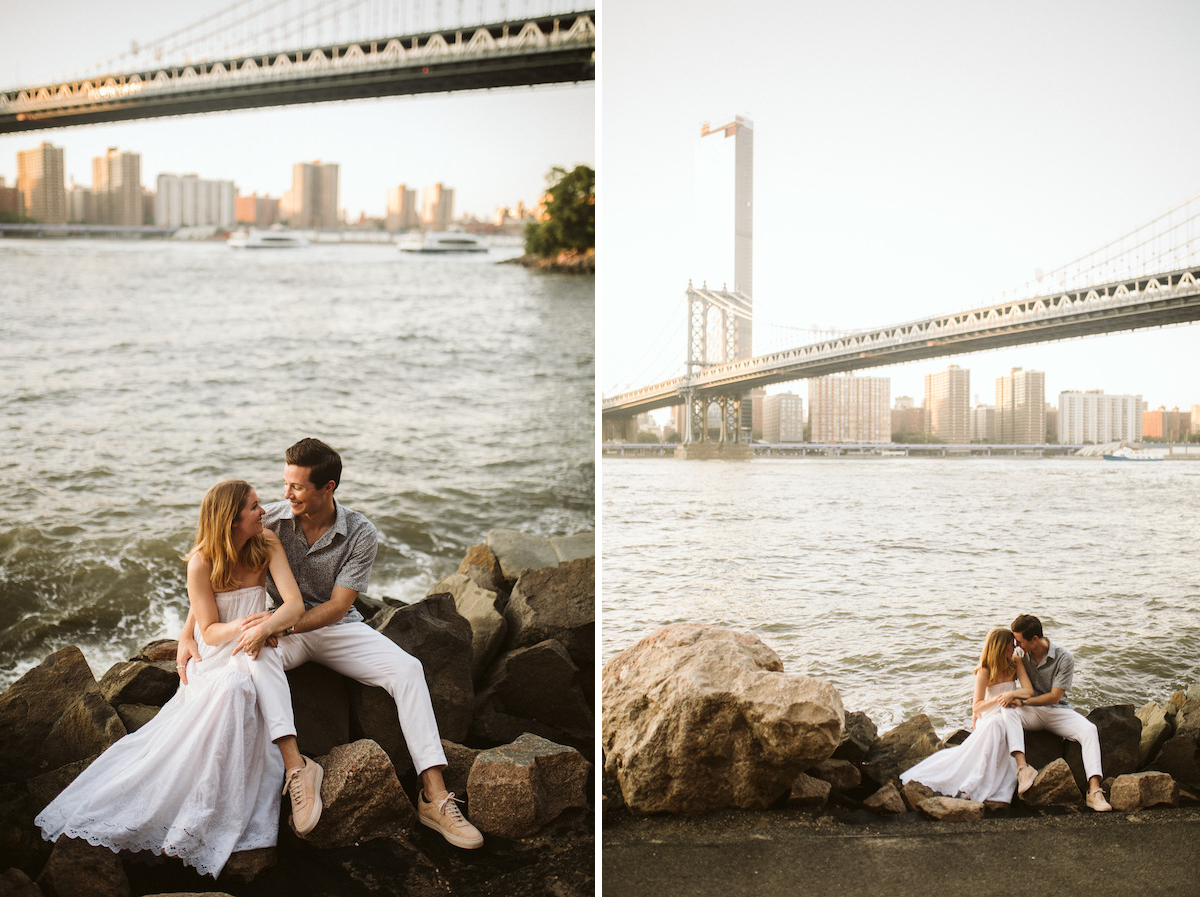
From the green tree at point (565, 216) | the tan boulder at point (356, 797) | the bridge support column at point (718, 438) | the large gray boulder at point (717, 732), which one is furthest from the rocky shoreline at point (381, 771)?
the green tree at point (565, 216)

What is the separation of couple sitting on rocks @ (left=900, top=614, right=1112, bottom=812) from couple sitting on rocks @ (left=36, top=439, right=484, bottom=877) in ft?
5.28

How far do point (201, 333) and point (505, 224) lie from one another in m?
1.92

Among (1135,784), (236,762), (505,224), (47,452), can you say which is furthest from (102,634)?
(1135,784)

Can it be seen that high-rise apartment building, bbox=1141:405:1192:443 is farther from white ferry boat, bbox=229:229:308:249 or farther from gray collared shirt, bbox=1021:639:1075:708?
white ferry boat, bbox=229:229:308:249

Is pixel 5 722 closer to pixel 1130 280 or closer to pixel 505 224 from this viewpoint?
pixel 505 224

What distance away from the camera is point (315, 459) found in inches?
94.7

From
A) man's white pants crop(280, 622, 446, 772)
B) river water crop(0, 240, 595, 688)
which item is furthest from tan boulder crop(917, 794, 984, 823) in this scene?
river water crop(0, 240, 595, 688)

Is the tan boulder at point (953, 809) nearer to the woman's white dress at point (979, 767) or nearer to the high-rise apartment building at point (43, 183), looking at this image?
the woman's white dress at point (979, 767)

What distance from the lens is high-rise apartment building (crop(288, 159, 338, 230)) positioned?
4.98 m

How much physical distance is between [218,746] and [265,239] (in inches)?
142

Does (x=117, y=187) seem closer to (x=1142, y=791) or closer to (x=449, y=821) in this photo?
(x=449, y=821)

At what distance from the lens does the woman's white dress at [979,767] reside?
2859 millimetres

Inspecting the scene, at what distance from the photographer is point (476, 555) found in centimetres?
409

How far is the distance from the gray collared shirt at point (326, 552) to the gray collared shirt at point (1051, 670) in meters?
2.26
